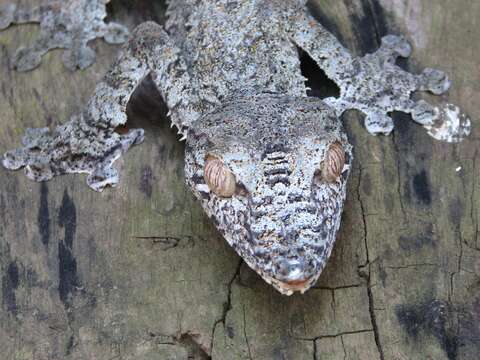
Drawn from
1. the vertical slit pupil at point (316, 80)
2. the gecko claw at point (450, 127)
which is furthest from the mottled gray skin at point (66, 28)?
the gecko claw at point (450, 127)

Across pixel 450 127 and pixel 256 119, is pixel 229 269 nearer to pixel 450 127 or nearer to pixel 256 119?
pixel 256 119

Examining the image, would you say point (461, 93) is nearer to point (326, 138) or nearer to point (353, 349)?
point (326, 138)

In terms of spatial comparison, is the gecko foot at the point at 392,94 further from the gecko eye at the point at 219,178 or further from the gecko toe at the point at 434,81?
the gecko eye at the point at 219,178

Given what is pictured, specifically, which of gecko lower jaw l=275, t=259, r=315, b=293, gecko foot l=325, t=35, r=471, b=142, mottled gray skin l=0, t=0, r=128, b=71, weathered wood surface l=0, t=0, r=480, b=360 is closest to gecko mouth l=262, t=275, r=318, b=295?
gecko lower jaw l=275, t=259, r=315, b=293

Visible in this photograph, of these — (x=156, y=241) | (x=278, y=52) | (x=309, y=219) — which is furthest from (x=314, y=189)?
(x=278, y=52)

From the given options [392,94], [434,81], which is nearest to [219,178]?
[392,94]
